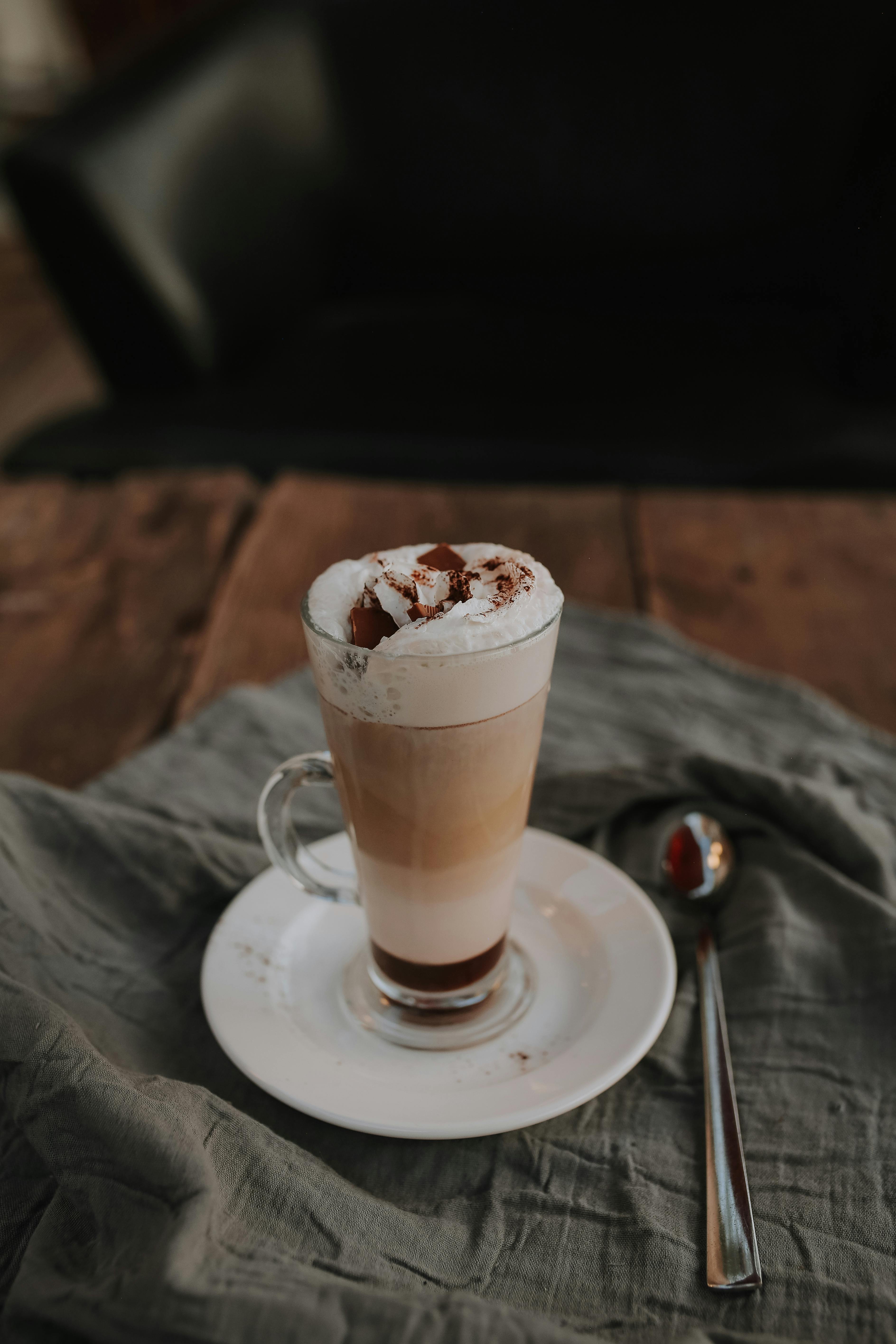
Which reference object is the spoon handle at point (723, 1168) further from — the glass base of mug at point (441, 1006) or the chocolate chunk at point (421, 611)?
the chocolate chunk at point (421, 611)

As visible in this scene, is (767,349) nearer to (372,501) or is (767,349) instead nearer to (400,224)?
(400,224)

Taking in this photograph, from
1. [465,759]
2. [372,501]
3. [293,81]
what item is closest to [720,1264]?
[465,759]

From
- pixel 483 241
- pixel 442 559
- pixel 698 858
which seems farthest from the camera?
pixel 483 241

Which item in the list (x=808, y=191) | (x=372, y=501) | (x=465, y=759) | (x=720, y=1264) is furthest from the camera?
(x=808, y=191)

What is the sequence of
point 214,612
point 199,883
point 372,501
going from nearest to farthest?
1. point 199,883
2. point 214,612
3. point 372,501

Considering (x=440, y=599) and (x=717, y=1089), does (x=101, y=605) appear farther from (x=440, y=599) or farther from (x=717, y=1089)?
(x=717, y=1089)

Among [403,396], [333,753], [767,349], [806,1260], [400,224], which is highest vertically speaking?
[333,753]

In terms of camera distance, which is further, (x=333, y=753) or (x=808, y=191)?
(x=808, y=191)

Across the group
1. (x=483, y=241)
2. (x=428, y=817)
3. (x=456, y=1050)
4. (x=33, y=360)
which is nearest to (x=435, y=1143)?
(x=456, y=1050)
